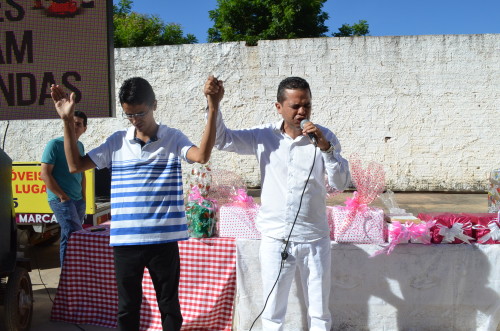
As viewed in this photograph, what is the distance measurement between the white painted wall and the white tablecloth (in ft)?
27.5

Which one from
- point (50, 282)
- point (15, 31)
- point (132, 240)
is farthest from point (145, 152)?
point (50, 282)

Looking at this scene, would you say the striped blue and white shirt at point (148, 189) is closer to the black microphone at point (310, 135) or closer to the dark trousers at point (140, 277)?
Result: the dark trousers at point (140, 277)

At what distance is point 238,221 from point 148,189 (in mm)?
1131

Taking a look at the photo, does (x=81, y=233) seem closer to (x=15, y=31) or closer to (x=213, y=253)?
(x=213, y=253)

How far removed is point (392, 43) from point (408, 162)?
2752 mm

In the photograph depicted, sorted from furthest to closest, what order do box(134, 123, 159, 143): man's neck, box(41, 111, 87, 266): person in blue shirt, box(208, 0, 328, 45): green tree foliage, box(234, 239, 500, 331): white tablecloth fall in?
box(208, 0, 328, 45): green tree foliage < box(41, 111, 87, 266): person in blue shirt < box(234, 239, 500, 331): white tablecloth < box(134, 123, 159, 143): man's neck

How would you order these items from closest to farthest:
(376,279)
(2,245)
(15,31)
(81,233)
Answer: (2,245) → (376,279) → (81,233) → (15,31)

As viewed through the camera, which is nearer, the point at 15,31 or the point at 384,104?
the point at 15,31

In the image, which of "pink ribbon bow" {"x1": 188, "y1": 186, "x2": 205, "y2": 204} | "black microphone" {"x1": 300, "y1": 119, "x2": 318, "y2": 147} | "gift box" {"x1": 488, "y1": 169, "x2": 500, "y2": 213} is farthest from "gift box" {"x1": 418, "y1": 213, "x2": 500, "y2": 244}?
"gift box" {"x1": 488, "y1": 169, "x2": 500, "y2": 213}

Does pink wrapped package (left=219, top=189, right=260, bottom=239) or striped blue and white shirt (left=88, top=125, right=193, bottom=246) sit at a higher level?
striped blue and white shirt (left=88, top=125, right=193, bottom=246)

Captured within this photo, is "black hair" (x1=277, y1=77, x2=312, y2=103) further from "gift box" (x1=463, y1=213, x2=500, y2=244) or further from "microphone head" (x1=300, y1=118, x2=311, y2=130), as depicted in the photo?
"gift box" (x1=463, y1=213, x2=500, y2=244)

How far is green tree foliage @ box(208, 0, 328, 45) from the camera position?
2206 cm

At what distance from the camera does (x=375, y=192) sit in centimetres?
374

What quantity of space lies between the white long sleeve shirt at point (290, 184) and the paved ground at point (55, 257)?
69.9 inches
